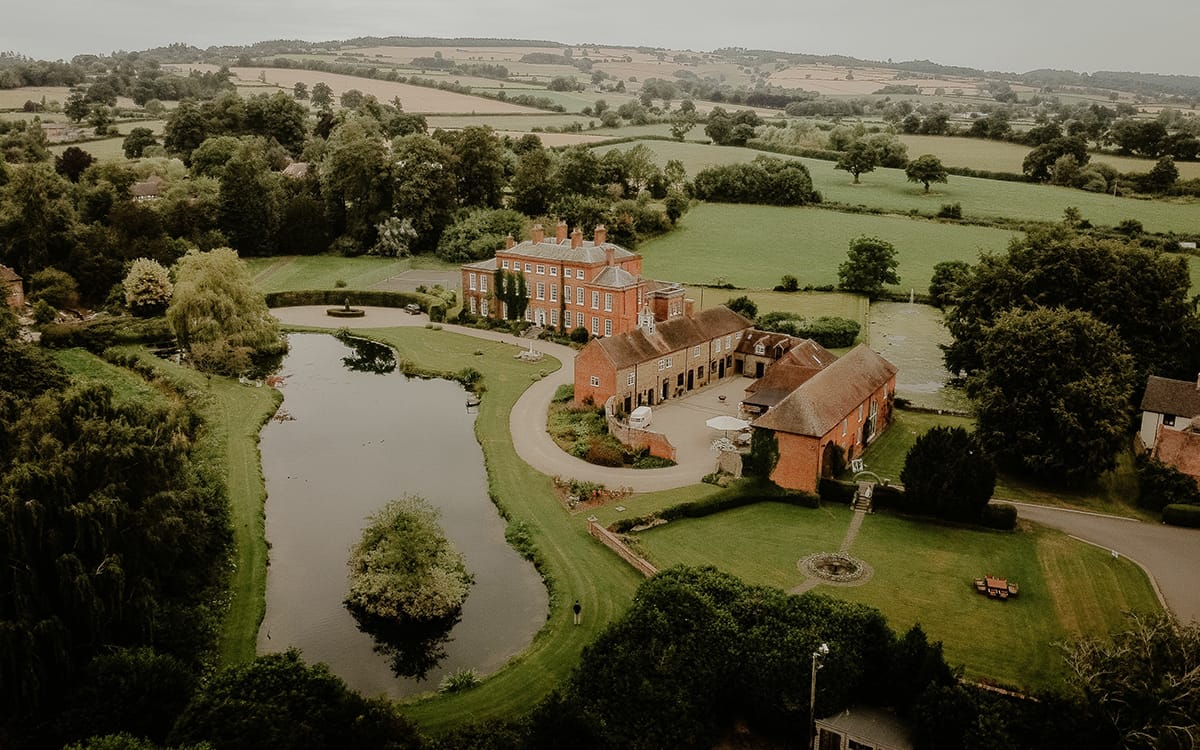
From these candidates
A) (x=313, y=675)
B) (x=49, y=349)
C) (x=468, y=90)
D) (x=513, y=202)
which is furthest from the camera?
(x=468, y=90)

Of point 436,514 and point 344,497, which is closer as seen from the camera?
point 436,514

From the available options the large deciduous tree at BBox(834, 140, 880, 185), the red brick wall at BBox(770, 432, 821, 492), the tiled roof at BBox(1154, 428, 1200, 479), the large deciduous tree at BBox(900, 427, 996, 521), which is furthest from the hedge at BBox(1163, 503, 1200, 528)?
the large deciduous tree at BBox(834, 140, 880, 185)

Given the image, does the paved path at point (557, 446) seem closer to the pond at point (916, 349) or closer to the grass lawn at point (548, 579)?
the grass lawn at point (548, 579)

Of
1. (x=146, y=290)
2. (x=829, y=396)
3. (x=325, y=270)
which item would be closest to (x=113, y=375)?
(x=146, y=290)

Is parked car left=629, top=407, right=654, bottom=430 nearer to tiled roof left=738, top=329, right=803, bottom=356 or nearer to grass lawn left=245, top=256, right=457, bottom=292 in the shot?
tiled roof left=738, top=329, right=803, bottom=356

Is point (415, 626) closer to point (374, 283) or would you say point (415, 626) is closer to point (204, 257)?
point (204, 257)

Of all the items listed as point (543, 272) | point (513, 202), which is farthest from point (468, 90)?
point (543, 272)

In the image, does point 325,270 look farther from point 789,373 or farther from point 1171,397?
point 1171,397
